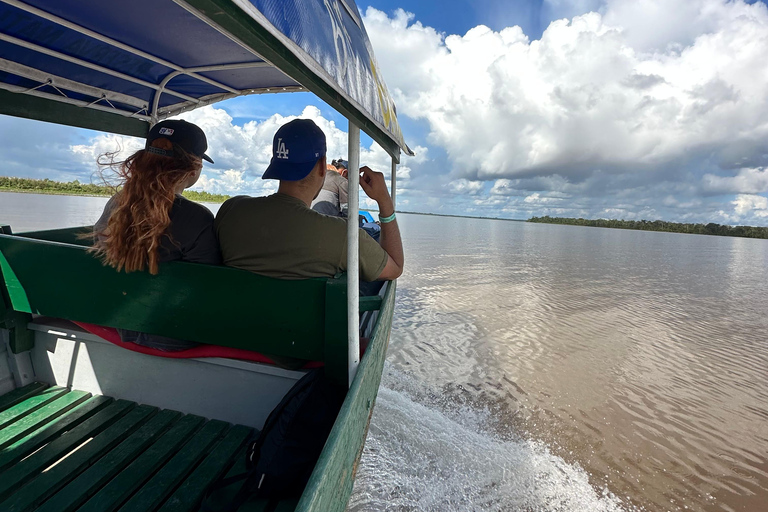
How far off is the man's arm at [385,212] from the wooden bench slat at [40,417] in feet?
6.92

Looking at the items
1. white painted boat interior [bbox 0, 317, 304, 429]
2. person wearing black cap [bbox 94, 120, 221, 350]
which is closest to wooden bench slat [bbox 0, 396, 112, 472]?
white painted boat interior [bbox 0, 317, 304, 429]

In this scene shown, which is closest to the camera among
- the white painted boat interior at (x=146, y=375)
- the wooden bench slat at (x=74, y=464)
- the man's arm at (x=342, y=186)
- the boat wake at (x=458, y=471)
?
the wooden bench slat at (x=74, y=464)

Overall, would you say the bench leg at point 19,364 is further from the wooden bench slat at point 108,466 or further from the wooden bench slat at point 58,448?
the wooden bench slat at point 108,466

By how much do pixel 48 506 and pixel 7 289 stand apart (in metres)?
1.46

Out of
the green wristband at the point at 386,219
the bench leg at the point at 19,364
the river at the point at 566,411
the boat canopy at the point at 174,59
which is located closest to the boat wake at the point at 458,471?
the river at the point at 566,411

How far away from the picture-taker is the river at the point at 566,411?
381 centimetres

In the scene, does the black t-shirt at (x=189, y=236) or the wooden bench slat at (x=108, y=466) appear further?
the black t-shirt at (x=189, y=236)

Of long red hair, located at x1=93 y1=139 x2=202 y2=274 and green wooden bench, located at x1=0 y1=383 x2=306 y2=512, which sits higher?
long red hair, located at x1=93 y1=139 x2=202 y2=274

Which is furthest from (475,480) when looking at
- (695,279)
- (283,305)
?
(695,279)

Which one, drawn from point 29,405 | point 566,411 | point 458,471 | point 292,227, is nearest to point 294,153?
point 292,227

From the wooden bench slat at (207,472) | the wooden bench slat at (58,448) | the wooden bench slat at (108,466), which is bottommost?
the wooden bench slat at (207,472)

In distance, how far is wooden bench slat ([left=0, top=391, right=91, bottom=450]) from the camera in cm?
216

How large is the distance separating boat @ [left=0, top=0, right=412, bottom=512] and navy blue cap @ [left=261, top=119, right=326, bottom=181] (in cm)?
43

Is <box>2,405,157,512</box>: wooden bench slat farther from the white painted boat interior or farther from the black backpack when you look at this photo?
the black backpack
